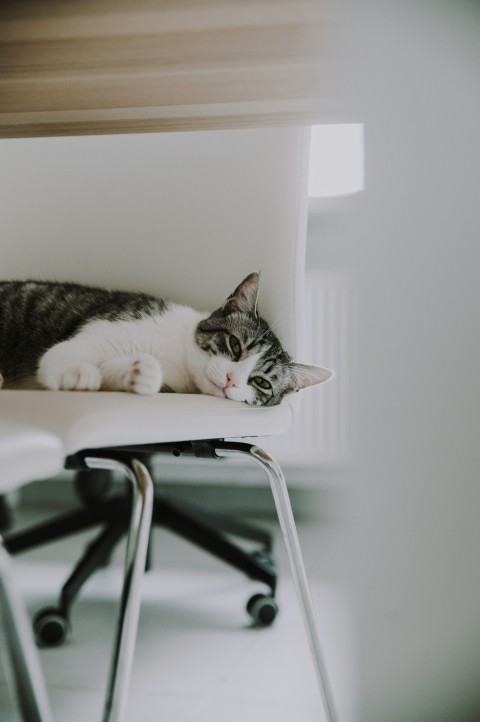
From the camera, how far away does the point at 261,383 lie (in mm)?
1053

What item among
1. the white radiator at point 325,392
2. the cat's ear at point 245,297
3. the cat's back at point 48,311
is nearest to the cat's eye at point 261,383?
the cat's ear at point 245,297

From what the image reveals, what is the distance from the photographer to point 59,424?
22.8 inches

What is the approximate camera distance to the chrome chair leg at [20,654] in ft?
1.36

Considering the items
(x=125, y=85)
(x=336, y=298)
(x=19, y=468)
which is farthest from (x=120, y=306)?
(x=336, y=298)

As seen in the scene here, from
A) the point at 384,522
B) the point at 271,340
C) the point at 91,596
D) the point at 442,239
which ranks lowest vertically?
the point at 91,596

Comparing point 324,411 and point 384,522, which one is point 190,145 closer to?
point 384,522

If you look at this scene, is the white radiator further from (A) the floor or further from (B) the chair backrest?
(B) the chair backrest

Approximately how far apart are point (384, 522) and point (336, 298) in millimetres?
1679

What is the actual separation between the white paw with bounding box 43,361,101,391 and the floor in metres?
0.40

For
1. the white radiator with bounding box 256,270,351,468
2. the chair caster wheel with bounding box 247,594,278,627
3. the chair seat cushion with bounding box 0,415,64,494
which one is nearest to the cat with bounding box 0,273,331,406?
the chair seat cushion with bounding box 0,415,64,494

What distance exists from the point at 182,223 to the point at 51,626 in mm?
858

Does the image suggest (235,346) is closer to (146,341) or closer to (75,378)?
(146,341)

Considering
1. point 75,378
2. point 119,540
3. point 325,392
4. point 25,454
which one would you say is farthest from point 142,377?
point 325,392

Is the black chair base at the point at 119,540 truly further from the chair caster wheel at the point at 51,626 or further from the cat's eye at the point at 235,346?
the cat's eye at the point at 235,346
